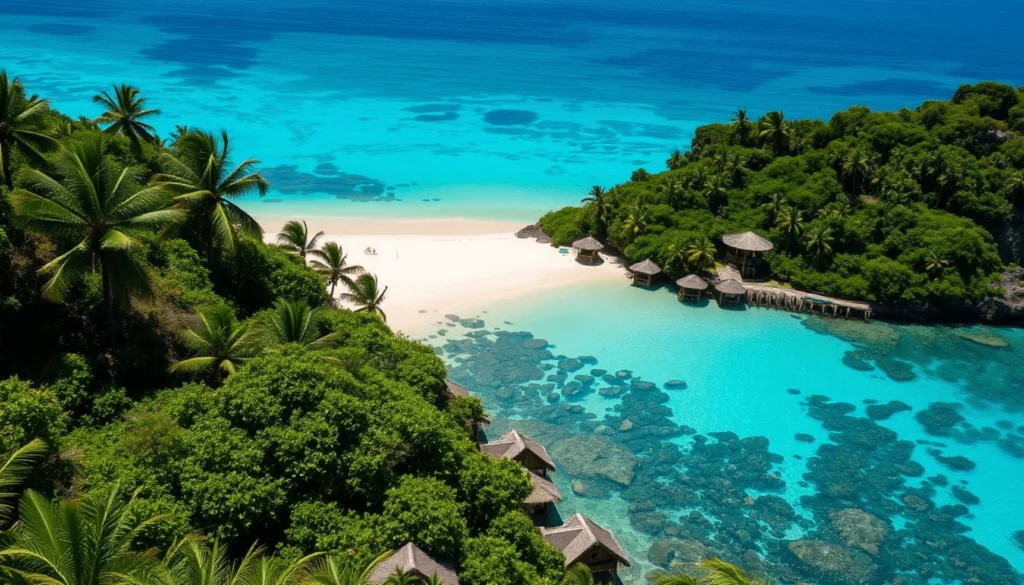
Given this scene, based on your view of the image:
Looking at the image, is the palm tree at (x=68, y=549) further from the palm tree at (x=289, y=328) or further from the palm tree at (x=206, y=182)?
the palm tree at (x=206, y=182)

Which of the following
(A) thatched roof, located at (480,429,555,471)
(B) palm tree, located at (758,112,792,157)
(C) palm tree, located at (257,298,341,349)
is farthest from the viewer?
(B) palm tree, located at (758,112,792,157)

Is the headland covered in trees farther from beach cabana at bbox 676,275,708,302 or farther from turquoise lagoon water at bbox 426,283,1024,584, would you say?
turquoise lagoon water at bbox 426,283,1024,584

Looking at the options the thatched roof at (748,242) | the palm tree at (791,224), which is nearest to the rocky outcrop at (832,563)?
the thatched roof at (748,242)

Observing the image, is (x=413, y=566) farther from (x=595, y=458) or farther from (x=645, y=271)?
(x=645, y=271)

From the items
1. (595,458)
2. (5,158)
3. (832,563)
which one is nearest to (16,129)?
(5,158)

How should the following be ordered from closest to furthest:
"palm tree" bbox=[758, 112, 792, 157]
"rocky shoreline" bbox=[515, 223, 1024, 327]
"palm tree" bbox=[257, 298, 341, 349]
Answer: "palm tree" bbox=[257, 298, 341, 349] → "rocky shoreline" bbox=[515, 223, 1024, 327] → "palm tree" bbox=[758, 112, 792, 157]

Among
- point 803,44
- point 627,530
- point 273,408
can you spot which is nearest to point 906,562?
point 627,530

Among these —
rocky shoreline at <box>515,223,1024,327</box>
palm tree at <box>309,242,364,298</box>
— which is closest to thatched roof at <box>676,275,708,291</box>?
rocky shoreline at <box>515,223,1024,327</box>
